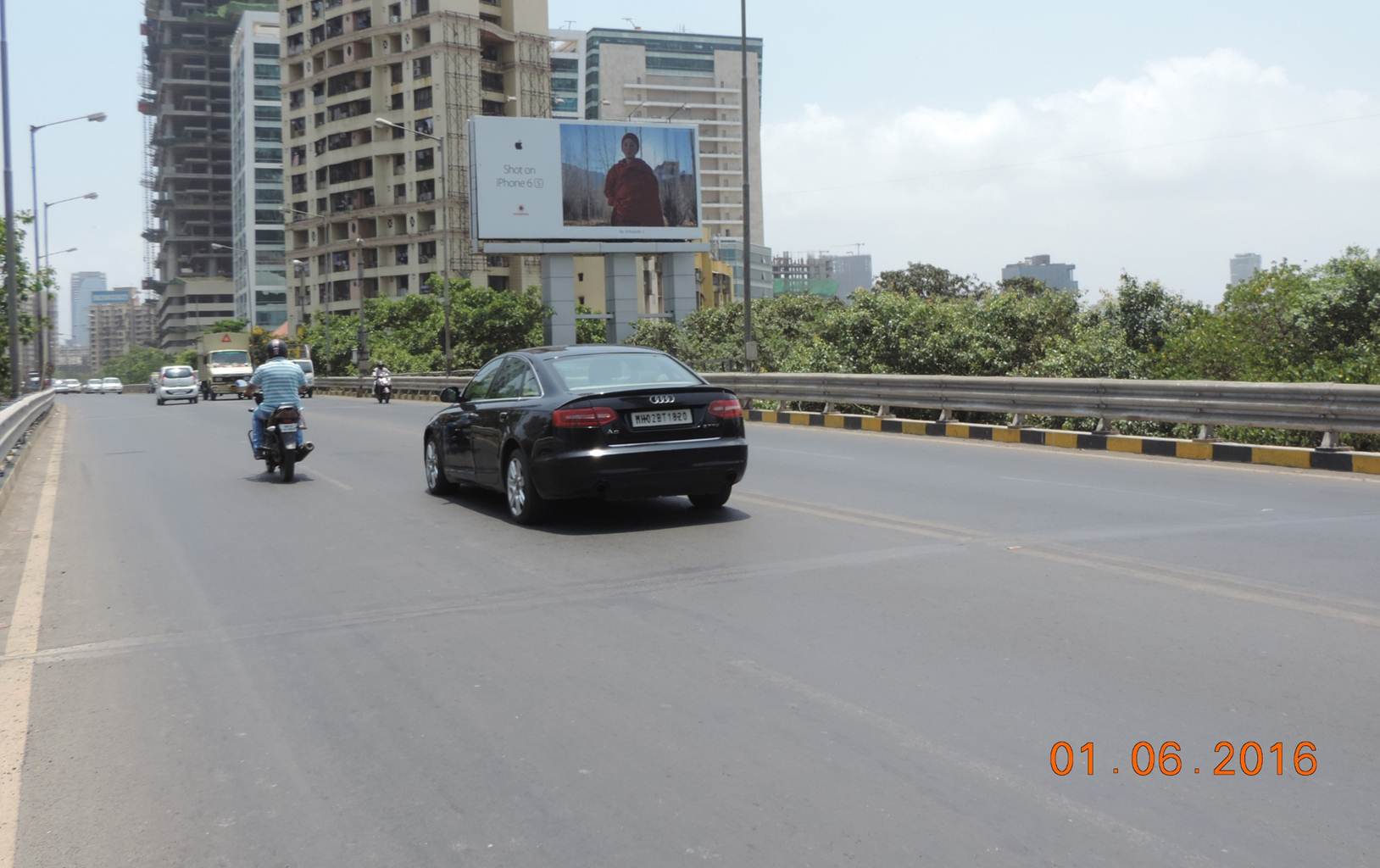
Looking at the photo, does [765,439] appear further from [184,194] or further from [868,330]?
[184,194]

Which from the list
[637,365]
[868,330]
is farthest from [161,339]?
[637,365]

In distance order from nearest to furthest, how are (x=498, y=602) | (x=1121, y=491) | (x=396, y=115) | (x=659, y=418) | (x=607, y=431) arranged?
(x=498, y=602)
(x=607, y=431)
(x=659, y=418)
(x=1121, y=491)
(x=396, y=115)

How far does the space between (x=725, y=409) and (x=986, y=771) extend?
6342 millimetres

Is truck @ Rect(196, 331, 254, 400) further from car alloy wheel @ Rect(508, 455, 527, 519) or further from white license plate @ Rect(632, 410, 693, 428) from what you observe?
white license plate @ Rect(632, 410, 693, 428)

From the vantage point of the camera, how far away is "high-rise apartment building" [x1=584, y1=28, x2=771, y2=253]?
17162 cm

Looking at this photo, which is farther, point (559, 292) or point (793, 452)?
point (559, 292)

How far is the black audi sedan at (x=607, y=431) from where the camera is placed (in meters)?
9.75

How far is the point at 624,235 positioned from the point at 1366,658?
2105 inches

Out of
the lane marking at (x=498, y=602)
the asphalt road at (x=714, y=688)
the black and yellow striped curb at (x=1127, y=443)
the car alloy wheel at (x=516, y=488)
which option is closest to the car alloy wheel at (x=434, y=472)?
the car alloy wheel at (x=516, y=488)

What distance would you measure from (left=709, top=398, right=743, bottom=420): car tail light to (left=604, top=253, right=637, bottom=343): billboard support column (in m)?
49.6

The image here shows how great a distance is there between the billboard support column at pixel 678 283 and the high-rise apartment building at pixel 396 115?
124 ft

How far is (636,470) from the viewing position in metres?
9.77

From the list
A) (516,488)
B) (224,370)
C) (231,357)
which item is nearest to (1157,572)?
(516,488)
